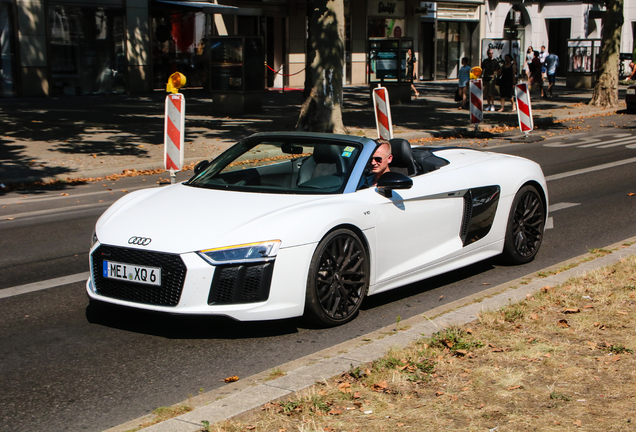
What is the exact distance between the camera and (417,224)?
20.1ft

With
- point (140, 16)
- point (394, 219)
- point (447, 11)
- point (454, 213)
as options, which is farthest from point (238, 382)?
point (447, 11)

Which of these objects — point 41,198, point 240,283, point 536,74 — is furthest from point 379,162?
point 536,74

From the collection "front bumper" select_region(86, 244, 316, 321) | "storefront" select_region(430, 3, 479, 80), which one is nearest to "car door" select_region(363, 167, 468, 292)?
"front bumper" select_region(86, 244, 316, 321)

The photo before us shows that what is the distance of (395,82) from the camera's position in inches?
1082

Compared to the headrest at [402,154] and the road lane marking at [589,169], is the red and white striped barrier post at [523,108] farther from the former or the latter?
the headrest at [402,154]

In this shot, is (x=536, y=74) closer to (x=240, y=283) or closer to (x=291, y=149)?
(x=291, y=149)

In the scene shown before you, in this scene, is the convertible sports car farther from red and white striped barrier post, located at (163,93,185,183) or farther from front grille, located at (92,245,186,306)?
red and white striped barrier post, located at (163,93,185,183)

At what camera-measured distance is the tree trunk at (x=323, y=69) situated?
18.3 meters

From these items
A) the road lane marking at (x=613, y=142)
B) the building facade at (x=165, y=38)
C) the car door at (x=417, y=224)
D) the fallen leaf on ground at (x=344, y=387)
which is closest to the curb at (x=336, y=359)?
the fallen leaf on ground at (x=344, y=387)

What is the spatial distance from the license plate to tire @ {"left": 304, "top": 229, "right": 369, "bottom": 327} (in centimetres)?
98

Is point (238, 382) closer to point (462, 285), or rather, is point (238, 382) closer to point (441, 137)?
point (462, 285)

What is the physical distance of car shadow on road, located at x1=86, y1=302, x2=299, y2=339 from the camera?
540 cm

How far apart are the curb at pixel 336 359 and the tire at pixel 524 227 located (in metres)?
0.70

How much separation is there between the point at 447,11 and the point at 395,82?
18.0 metres
